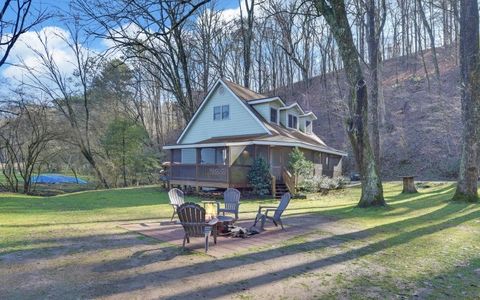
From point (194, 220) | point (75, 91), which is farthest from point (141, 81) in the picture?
point (194, 220)

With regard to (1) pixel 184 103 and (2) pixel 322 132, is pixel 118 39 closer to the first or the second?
(1) pixel 184 103

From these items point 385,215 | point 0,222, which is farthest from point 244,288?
point 0,222

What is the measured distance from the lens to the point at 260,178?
707 inches

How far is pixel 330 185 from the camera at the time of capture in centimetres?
2089

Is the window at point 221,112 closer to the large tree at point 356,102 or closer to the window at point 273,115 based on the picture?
the window at point 273,115

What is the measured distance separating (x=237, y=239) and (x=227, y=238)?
0.23 meters

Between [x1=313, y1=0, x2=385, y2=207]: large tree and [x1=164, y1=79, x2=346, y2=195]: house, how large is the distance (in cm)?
648

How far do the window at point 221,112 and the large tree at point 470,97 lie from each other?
1409 centimetres

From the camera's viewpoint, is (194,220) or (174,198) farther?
(174,198)

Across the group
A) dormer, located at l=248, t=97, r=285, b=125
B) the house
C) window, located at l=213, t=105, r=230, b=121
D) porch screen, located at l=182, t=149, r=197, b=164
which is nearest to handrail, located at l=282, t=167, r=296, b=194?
the house

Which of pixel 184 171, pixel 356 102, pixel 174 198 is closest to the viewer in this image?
pixel 174 198

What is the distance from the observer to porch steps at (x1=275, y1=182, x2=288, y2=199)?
17.9 metres

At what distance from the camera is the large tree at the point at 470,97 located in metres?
12.0

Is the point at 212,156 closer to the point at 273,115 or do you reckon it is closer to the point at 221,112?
the point at 221,112
